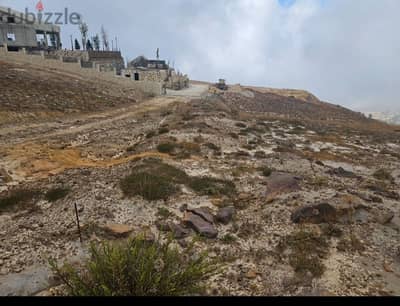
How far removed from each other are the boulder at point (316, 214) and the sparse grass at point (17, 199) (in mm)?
8495

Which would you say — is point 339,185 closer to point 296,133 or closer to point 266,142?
point 266,142

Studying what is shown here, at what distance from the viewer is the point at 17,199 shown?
29.5 feet

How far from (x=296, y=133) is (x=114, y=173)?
61.5 feet

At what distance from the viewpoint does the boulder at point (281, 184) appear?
1073 cm

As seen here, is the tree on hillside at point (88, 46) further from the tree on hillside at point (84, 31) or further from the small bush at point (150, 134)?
the small bush at point (150, 134)

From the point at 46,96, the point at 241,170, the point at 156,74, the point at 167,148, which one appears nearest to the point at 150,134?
the point at 167,148

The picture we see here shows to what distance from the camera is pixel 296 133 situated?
25359mm

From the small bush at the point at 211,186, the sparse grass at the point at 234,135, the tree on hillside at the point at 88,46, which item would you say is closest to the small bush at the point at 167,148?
the small bush at the point at 211,186

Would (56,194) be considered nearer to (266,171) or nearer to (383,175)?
(266,171)

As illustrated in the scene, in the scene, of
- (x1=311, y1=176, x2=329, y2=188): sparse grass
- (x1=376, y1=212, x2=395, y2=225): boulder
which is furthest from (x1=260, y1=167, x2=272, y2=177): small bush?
(x1=376, y1=212, x2=395, y2=225): boulder

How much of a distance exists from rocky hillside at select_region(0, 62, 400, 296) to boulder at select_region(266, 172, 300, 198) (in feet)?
0.20

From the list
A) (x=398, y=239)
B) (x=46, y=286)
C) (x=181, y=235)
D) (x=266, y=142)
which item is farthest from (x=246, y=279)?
(x=266, y=142)

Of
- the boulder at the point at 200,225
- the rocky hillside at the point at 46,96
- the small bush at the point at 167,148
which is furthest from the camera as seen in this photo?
the rocky hillside at the point at 46,96

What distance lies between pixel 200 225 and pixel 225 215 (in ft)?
3.46
